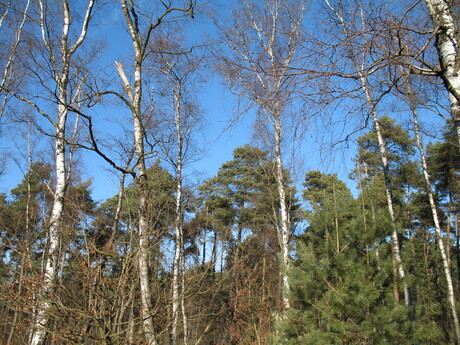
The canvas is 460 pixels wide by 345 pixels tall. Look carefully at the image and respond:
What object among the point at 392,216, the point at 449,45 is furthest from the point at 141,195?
the point at 392,216

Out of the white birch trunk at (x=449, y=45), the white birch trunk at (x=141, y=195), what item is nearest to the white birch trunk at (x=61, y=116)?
the white birch trunk at (x=141, y=195)

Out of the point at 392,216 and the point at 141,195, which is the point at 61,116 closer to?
the point at 141,195

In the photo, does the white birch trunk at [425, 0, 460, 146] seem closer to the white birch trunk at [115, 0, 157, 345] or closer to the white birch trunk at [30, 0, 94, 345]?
the white birch trunk at [115, 0, 157, 345]

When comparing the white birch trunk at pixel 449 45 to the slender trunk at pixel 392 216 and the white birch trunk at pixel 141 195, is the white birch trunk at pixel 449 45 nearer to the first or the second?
the white birch trunk at pixel 141 195

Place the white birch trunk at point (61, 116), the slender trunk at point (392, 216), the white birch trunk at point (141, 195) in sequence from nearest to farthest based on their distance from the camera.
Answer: the white birch trunk at point (141, 195)
the white birch trunk at point (61, 116)
the slender trunk at point (392, 216)

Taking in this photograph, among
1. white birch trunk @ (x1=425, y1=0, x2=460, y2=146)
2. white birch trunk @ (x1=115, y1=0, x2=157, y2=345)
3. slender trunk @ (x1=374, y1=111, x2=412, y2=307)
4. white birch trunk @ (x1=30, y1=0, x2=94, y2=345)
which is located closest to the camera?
white birch trunk @ (x1=425, y1=0, x2=460, y2=146)

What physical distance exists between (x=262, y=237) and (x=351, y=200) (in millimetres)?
13400

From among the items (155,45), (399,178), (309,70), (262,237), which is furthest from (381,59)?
(262,237)

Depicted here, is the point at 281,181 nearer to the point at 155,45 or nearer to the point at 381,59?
the point at 155,45

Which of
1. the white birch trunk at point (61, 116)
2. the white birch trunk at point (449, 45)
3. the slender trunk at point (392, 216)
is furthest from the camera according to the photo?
the slender trunk at point (392, 216)

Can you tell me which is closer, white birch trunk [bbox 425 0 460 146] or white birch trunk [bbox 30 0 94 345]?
white birch trunk [bbox 425 0 460 146]

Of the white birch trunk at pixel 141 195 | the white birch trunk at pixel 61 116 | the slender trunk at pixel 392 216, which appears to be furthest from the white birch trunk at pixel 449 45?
the white birch trunk at pixel 61 116

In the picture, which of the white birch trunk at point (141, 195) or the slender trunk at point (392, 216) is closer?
the white birch trunk at point (141, 195)

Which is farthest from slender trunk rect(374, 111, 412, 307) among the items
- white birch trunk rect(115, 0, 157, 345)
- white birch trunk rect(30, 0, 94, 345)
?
white birch trunk rect(30, 0, 94, 345)
